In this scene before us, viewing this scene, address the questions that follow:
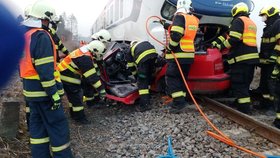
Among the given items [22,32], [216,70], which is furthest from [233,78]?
[22,32]

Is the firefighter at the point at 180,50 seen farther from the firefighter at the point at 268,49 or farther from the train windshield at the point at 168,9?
the firefighter at the point at 268,49

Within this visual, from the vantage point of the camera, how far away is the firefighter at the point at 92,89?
608 cm

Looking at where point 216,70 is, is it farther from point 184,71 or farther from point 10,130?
point 10,130

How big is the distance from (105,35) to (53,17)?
2167 mm

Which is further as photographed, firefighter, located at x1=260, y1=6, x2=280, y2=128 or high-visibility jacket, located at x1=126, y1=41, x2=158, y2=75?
high-visibility jacket, located at x1=126, y1=41, x2=158, y2=75

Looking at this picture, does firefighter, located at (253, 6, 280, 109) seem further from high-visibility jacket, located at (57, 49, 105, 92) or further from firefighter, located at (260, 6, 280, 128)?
high-visibility jacket, located at (57, 49, 105, 92)

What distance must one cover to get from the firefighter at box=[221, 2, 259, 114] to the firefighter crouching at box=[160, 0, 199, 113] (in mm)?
737

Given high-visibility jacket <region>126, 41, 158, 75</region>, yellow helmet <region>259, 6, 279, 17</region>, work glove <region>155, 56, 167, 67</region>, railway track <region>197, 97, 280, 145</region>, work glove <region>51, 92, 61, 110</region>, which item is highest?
yellow helmet <region>259, 6, 279, 17</region>

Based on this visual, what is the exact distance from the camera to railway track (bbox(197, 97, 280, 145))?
4246 millimetres

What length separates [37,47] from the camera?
3.55 metres

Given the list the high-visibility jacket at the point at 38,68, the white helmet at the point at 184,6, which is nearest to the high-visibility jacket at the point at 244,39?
the white helmet at the point at 184,6

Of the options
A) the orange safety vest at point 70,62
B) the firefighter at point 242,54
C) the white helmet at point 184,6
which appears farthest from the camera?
the white helmet at point 184,6

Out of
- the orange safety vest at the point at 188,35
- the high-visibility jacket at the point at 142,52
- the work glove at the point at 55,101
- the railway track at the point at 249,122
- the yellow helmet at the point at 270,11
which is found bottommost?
the railway track at the point at 249,122

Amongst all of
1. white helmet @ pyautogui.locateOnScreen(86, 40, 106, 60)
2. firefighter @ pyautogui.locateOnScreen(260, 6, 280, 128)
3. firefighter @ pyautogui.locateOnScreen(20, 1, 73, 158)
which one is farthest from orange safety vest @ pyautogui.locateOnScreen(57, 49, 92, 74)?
firefighter @ pyautogui.locateOnScreen(260, 6, 280, 128)
